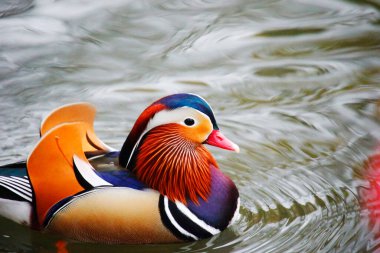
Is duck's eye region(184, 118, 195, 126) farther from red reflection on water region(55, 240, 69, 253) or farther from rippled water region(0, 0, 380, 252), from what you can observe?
red reflection on water region(55, 240, 69, 253)

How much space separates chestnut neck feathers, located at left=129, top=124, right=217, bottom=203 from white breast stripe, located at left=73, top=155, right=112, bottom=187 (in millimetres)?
226

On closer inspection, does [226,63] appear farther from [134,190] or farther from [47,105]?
[134,190]

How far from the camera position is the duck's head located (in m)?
4.43

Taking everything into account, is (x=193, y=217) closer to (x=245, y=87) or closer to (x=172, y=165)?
(x=172, y=165)

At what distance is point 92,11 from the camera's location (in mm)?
7680

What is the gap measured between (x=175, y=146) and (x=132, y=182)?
30 cm

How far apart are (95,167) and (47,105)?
5.39ft

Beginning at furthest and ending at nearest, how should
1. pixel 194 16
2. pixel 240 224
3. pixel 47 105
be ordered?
pixel 194 16 < pixel 47 105 < pixel 240 224

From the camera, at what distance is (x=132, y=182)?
14.7 feet

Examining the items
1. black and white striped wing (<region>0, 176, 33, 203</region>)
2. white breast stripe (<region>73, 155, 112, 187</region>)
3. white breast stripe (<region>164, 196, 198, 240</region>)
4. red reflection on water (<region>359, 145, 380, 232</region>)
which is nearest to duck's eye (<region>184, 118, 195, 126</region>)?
white breast stripe (<region>164, 196, 198, 240</region>)

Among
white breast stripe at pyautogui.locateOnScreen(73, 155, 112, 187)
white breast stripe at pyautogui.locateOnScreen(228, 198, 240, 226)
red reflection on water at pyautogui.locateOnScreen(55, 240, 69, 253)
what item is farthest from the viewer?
white breast stripe at pyautogui.locateOnScreen(228, 198, 240, 226)

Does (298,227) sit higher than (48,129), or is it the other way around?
(48,129)


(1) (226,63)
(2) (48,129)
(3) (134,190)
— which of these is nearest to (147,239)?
(3) (134,190)

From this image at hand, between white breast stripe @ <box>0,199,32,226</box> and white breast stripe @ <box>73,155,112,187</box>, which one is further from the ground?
white breast stripe @ <box>73,155,112,187</box>
